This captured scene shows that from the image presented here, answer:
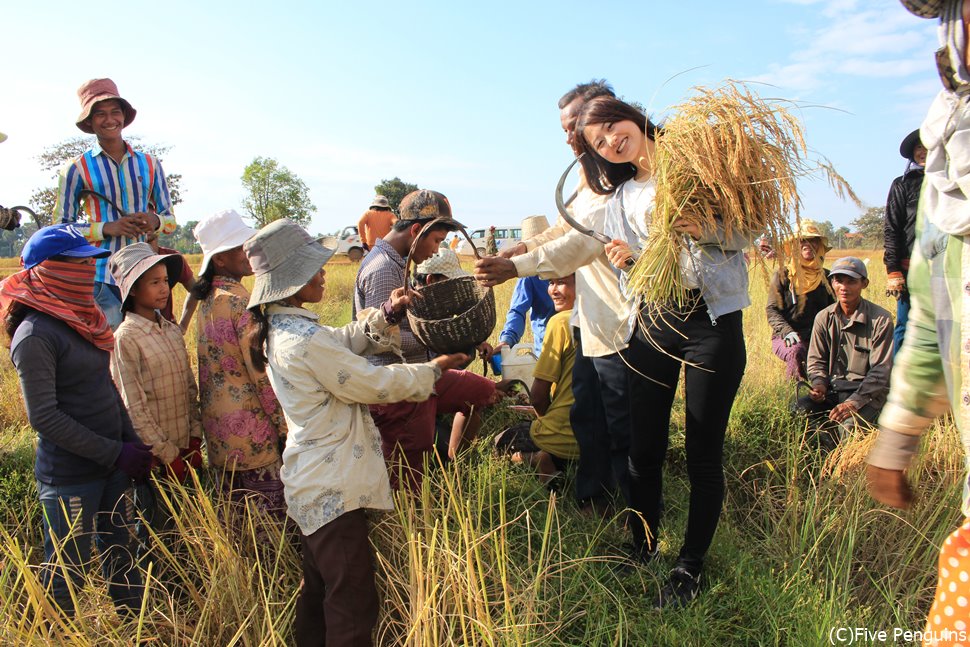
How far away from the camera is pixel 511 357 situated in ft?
13.6

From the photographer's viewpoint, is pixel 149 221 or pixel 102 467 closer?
pixel 102 467

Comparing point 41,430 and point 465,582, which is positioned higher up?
point 41,430

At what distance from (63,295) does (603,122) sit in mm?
2264

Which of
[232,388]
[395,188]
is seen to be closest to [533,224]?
[232,388]

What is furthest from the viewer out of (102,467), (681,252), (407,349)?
(407,349)

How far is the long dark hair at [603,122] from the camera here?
259 cm

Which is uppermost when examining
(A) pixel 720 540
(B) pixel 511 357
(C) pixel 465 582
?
(B) pixel 511 357

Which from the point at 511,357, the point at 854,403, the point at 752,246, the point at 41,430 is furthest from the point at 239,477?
the point at 854,403

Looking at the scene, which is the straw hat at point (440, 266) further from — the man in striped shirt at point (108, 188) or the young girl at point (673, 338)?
the man in striped shirt at point (108, 188)

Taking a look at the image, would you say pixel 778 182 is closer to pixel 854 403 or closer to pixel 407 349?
pixel 407 349

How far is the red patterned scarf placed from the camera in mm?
2695

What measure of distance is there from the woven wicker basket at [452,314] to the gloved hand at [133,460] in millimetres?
1245

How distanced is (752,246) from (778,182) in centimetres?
23

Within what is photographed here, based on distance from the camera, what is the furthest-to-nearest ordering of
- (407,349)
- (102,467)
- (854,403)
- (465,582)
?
(854,403)
(407,349)
(102,467)
(465,582)
